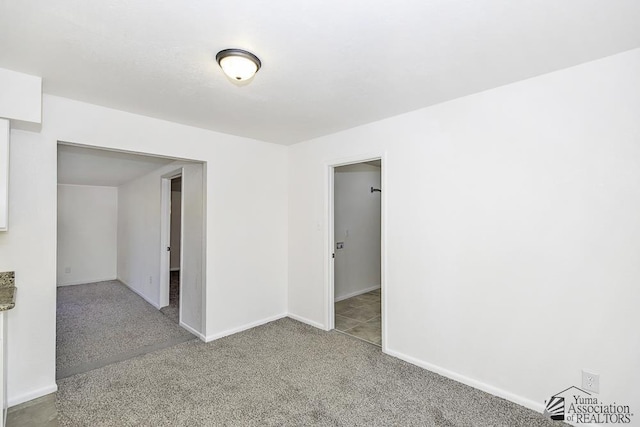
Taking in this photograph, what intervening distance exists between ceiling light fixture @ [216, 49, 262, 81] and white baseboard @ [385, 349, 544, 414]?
9.15 feet

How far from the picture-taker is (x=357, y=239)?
534cm

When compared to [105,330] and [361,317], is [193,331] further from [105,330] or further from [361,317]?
[361,317]

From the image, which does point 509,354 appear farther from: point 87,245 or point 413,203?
point 87,245

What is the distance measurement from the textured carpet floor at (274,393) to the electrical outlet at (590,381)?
33 centimetres

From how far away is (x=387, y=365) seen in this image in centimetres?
283

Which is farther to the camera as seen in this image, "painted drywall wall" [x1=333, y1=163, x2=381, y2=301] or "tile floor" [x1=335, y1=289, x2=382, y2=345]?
"painted drywall wall" [x1=333, y1=163, x2=381, y2=301]

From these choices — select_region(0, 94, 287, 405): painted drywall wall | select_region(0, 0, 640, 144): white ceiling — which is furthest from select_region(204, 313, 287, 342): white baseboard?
select_region(0, 0, 640, 144): white ceiling

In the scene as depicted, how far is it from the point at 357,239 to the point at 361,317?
4.97 feet

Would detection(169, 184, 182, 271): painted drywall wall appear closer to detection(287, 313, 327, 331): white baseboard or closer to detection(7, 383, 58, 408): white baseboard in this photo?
detection(287, 313, 327, 331): white baseboard

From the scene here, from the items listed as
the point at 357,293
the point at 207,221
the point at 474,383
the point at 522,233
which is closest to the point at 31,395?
the point at 207,221

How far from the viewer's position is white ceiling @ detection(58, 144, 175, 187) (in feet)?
12.2

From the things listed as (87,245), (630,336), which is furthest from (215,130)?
(87,245)

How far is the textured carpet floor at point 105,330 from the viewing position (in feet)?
9.96

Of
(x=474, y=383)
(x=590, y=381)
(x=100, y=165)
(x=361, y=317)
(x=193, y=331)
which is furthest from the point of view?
(x=100, y=165)
